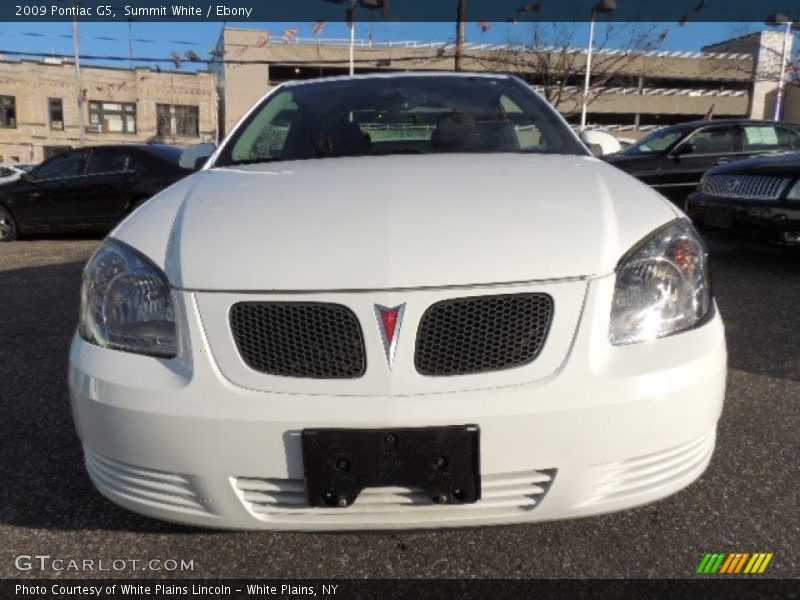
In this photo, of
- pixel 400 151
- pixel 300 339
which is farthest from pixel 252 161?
pixel 300 339

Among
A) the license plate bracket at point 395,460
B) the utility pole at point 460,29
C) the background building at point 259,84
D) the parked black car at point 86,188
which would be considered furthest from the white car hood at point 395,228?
the background building at point 259,84

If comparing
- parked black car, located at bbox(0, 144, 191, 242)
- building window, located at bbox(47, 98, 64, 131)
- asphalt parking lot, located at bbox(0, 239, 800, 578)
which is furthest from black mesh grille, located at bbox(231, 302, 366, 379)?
building window, located at bbox(47, 98, 64, 131)

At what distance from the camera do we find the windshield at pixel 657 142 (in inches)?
313

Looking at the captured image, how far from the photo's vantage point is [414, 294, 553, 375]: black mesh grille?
147 centimetres

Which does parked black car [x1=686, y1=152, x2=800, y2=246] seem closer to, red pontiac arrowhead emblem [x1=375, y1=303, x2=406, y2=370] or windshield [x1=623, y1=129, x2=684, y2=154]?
windshield [x1=623, y1=129, x2=684, y2=154]

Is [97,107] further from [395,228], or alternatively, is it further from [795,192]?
[395,228]

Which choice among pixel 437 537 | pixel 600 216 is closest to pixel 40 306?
pixel 437 537

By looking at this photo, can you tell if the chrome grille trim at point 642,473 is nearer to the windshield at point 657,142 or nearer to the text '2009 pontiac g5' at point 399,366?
the text '2009 pontiac g5' at point 399,366

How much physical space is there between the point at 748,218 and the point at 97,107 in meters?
39.0

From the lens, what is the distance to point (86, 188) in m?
8.45

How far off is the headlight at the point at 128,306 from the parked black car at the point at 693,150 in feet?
23.0

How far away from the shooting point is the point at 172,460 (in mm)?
1462

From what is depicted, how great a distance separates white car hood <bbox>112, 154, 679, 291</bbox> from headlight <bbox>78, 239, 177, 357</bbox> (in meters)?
0.05
